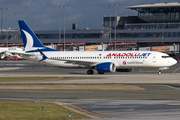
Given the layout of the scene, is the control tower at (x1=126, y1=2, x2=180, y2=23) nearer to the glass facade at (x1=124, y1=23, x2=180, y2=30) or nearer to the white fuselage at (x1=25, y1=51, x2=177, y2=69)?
the glass facade at (x1=124, y1=23, x2=180, y2=30)

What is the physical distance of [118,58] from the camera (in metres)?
59.4

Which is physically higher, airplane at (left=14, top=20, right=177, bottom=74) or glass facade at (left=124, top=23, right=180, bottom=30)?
glass facade at (left=124, top=23, right=180, bottom=30)

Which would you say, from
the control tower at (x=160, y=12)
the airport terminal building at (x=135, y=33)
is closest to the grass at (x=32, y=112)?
the airport terminal building at (x=135, y=33)

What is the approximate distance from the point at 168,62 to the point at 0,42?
121 meters

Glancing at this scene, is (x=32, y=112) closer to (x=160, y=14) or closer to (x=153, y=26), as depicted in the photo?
(x=153, y=26)

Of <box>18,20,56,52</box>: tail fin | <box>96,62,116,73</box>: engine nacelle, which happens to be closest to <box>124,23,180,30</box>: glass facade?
<box>18,20,56,52</box>: tail fin

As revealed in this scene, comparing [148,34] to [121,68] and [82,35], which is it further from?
[121,68]

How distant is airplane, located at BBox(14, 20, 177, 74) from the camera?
58531 millimetres

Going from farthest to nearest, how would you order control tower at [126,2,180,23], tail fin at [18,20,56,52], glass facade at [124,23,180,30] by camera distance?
control tower at [126,2,180,23] < glass facade at [124,23,180,30] < tail fin at [18,20,56,52]

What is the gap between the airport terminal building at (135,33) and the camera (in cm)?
14138

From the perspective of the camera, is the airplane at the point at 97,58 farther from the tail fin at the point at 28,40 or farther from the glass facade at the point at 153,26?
the glass facade at the point at 153,26

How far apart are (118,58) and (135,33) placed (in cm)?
8890

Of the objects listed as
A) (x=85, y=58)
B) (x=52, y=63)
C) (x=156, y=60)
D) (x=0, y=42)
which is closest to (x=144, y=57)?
(x=156, y=60)

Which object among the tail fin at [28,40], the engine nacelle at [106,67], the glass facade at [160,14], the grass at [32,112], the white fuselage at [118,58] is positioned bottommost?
the grass at [32,112]
